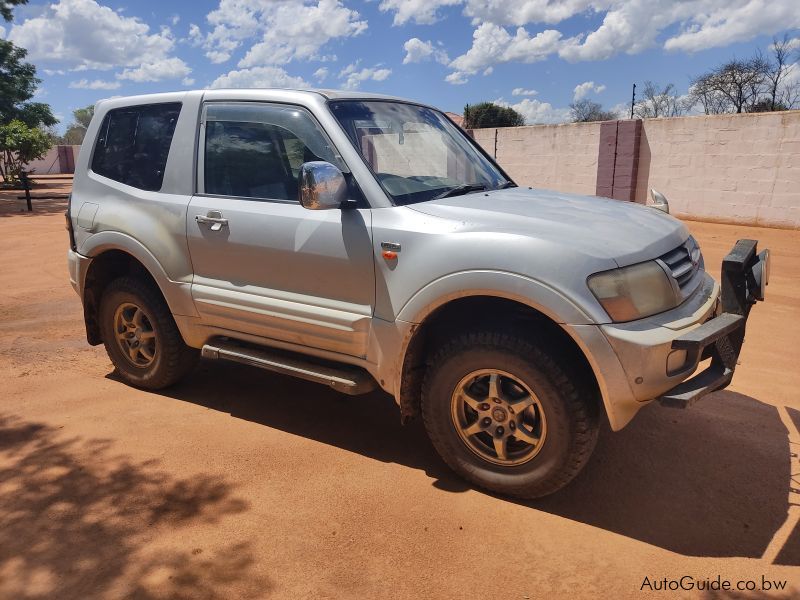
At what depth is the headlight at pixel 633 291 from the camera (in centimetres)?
278

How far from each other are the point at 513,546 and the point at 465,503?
392mm

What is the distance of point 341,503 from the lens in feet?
10.5

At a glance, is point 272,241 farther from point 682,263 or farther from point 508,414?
point 682,263

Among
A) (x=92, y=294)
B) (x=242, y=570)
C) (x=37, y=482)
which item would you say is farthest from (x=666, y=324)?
(x=92, y=294)

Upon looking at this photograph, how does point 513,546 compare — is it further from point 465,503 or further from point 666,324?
point 666,324

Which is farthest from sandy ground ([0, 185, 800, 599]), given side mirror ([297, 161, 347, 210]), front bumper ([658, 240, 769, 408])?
side mirror ([297, 161, 347, 210])

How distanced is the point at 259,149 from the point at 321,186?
0.90 meters

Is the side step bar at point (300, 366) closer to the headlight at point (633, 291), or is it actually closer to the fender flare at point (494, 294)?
the fender flare at point (494, 294)

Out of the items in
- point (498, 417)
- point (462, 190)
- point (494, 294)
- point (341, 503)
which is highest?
point (462, 190)

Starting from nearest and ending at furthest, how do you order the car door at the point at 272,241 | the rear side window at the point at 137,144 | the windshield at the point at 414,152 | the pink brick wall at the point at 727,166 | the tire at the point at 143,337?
the car door at the point at 272,241 → the windshield at the point at 414,152 → the rear side window at the point at 137,144 → the tire at the point at 143,337 → the pink brick wall at the point at 727,166

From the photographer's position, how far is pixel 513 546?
113 inches

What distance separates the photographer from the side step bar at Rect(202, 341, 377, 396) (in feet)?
11.5

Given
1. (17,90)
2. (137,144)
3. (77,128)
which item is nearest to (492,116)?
(17,90)

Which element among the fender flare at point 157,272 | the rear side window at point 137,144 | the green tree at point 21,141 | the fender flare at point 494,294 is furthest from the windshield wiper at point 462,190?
the green tree at point 21,141
